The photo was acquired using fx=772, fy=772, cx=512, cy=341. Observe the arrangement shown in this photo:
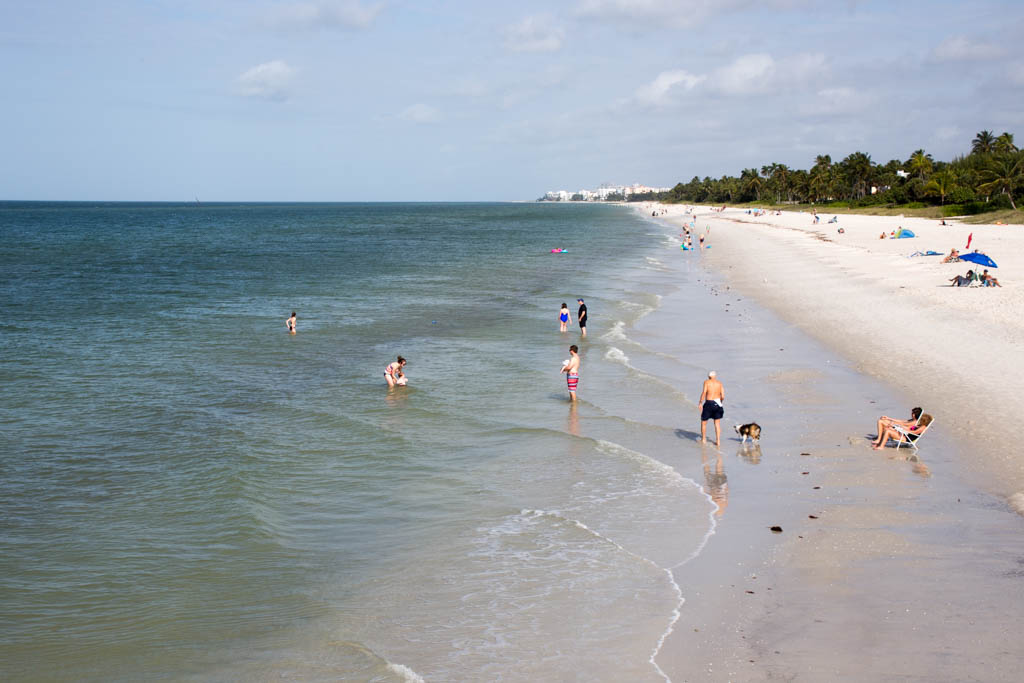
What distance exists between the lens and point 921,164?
359ft

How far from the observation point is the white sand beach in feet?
51.0

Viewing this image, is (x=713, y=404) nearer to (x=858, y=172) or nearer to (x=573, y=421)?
(x=573, y=421)

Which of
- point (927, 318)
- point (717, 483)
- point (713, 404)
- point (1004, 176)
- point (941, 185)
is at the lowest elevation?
point (717, 483)

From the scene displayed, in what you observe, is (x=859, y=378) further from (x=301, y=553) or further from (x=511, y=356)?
(x=301, y=553)

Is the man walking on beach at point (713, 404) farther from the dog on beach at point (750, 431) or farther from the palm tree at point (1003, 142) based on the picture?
the palm tree at point (1003, 142)

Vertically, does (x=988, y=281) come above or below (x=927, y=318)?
above

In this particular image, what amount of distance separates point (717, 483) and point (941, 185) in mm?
90678

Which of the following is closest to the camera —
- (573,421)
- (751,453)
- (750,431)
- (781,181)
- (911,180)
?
(751,453)

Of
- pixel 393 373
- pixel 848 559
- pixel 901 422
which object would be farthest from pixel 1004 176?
pixel 848 559

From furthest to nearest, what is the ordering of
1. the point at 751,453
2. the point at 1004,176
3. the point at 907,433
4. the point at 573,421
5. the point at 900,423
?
the point at 1004,176 → the point at 573,421 → the point at 751,453 → the point at 900,423 → the point at 907,433

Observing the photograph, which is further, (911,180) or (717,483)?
(911,180)

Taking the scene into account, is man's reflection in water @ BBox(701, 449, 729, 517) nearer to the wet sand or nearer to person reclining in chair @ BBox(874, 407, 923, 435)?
the wet sand

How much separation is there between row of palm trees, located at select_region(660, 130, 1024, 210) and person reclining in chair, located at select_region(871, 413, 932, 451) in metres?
74.9

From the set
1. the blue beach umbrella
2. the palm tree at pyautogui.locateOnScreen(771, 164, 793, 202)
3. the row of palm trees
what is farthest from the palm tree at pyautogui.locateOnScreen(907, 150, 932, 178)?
the blue beach umbrella
